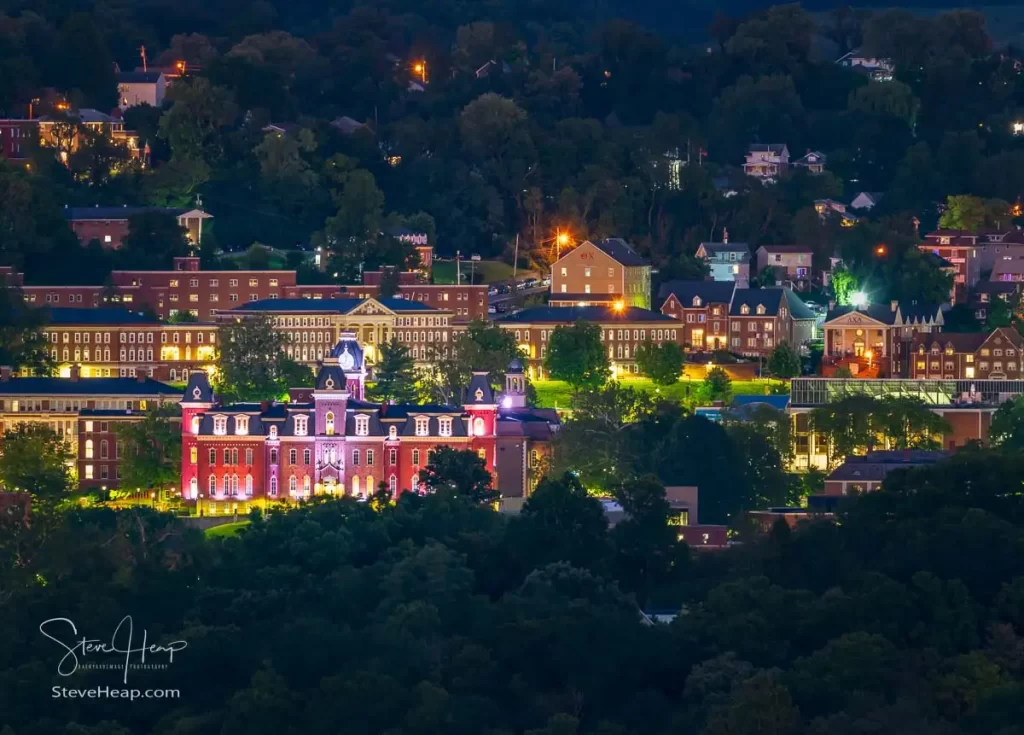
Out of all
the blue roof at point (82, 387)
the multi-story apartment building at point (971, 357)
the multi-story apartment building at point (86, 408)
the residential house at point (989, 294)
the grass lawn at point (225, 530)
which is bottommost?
the grass lawn at point (225, 530)

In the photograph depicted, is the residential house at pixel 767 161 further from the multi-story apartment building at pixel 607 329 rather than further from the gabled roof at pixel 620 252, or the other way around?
the multi-story apartment building at pixel 607 329

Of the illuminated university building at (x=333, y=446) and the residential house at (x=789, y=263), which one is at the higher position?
the residential house at (x=789, y=263)

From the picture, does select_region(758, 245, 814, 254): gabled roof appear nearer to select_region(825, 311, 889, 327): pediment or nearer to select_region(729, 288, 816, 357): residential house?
select_region(729, 288, 816, 357): residential house

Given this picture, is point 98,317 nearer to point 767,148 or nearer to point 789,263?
point 789,263

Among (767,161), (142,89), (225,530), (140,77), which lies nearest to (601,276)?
(767,161)

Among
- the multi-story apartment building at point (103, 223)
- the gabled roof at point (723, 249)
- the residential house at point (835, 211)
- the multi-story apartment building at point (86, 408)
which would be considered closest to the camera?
the multi-story apartment building at point (86, 408)

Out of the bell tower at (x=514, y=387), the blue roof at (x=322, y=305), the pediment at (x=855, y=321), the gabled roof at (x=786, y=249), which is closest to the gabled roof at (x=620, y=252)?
the gabled roof at (x=786, y=249)

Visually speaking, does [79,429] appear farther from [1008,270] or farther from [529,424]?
[1008,270]

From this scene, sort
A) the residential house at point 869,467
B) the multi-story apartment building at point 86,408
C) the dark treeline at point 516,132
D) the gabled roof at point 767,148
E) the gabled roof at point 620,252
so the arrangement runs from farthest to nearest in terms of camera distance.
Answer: the gabled roof at point 767,148, the dark treeline at point 516,132, the gabled roof at point 620,252, the multi-story apartment building at point 86,408, the residential house at point 869,467

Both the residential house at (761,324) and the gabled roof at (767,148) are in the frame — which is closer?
the residential house at (761,324)
